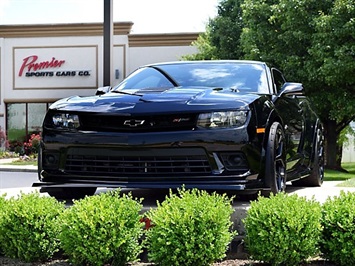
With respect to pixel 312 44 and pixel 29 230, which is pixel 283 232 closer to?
pixel 29 230

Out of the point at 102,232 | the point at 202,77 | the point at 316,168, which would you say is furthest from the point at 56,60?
the point at 102,232

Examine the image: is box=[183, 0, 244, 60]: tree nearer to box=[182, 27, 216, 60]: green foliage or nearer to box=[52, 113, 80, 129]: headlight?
box=[182, 27, 216, 60]: green foliage

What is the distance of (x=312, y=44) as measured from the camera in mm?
20844

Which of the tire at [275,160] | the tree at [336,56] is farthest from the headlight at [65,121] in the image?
the tree at [336,56]

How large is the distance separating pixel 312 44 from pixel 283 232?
1748 centimetres

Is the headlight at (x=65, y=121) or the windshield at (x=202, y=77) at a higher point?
the windshield at (x=202, y=77)

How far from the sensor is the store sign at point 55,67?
1271 inches

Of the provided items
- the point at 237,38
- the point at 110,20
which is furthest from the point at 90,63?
the point at 110,20

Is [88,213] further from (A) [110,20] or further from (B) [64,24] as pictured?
(B) [64,24]

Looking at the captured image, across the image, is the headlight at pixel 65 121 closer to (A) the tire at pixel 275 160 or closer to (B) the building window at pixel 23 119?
(A) the tire at pixel 275 160

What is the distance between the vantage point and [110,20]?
10852mm

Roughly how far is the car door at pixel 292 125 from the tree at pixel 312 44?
43.8 ft

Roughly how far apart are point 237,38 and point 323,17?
317 inches

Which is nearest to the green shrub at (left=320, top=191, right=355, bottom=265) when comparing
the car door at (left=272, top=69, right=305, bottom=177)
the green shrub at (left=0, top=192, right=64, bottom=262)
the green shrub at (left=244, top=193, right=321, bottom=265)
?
the green shrub at (left=244, top=193, right=321, bottom=265)
